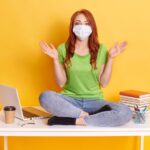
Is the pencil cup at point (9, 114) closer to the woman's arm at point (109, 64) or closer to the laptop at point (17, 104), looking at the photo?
the laptop at point (17, 104)

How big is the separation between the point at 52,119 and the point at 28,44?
22.8 inches

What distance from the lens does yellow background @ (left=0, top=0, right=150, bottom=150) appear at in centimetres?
203

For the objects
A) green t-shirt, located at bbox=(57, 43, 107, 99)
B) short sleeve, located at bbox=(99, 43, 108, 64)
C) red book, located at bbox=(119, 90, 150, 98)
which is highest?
short sleeve, located at bbox=(99, 43, 108, 64)

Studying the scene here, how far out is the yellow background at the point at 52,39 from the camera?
2025 mm

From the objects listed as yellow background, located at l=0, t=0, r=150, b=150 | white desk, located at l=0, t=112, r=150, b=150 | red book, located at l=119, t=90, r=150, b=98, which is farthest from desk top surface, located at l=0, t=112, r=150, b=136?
yellow background, located at l=0, t=0, r=150, b=150

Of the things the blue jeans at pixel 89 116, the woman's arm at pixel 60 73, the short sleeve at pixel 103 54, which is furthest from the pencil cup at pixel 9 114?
the short sleeve at pixel 103 54

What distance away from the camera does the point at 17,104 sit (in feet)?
5.62

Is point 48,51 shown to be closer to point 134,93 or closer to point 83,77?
point 83,77

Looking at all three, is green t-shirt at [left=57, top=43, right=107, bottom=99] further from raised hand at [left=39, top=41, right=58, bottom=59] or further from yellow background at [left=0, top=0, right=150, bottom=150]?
yellow background at [left=0, top=0, right=150, bottom=150]

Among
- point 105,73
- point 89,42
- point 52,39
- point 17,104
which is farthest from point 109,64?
point 17,104

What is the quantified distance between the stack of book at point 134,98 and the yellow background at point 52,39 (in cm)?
16

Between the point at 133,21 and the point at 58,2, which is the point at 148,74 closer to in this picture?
the point at 133,21

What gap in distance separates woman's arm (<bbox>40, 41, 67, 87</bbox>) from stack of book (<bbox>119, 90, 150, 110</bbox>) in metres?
0.34

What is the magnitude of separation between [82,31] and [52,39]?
30 cm
